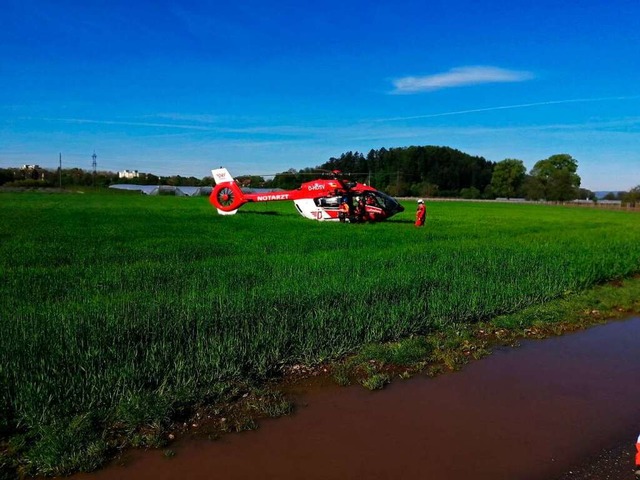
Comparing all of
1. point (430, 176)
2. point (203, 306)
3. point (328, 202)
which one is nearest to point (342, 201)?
point (328, 202)

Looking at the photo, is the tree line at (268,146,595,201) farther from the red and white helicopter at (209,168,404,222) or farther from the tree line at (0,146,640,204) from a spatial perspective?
the red and white helicopter at (209,168,404,222)

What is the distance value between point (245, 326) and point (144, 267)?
5669 millimetres

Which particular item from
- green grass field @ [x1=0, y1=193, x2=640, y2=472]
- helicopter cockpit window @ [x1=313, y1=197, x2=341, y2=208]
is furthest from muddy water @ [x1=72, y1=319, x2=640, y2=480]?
helicopter cockpit window @ [x1=313, y1=197, x2=341, y2=208]

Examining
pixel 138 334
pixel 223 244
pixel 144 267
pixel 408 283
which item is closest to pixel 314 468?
pixel 138 334

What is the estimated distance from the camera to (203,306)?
7496mm

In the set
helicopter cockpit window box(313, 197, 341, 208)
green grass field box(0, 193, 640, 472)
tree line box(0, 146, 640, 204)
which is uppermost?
tree line box(0, 146, 640, 204)

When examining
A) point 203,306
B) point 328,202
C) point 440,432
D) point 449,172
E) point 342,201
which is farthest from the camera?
point 449,172

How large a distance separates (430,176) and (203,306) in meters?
134

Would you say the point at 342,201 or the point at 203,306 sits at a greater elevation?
the point at 342,201

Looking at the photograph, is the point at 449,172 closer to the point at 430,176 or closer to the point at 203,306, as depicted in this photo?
the point at 430,176

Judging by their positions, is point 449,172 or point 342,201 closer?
point 342,201

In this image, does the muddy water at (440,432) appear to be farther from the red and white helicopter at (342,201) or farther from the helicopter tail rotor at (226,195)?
the helicopter tail rotor at (226,195)

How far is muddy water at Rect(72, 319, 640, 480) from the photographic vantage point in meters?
4.17

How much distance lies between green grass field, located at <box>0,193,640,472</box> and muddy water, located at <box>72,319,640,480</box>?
2.76 feet
